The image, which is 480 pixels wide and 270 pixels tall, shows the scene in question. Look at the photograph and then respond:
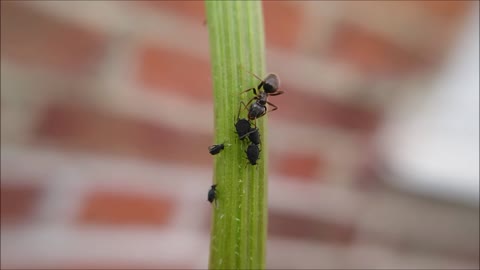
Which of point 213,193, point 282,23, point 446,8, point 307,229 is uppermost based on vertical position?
point 446,8

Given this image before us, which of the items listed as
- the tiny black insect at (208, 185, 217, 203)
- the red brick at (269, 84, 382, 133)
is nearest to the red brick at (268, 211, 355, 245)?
the red brick at (269, 84, 382, 133)

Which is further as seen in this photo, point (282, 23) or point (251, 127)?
point (282, 23)

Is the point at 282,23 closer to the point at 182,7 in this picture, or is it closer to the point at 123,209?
the point at 182,7

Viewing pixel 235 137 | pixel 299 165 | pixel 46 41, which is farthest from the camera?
pixel 299 165

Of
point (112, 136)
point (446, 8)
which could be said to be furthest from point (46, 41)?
point (446, 8)

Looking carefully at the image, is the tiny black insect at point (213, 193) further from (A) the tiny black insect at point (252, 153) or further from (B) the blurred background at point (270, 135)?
(B) the blurred background at point (270, 135)

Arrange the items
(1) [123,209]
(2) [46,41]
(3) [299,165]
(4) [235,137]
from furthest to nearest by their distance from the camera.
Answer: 1. (3) [299,165]
2. (1) [123,209]
3. (2) [46,41]
4. (4) [235,137]

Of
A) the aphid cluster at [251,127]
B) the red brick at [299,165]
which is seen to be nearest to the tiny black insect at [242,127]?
the aphid cluster at [251,127]
